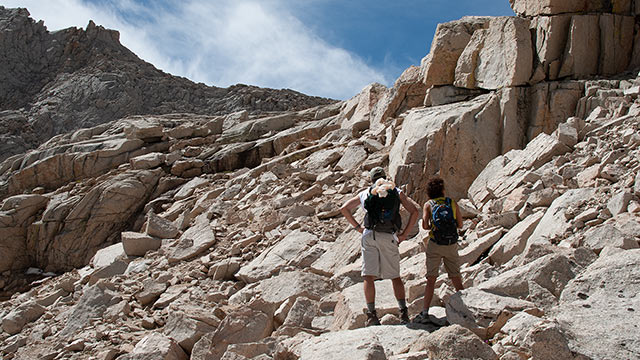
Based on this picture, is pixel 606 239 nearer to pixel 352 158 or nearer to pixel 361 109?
pixel 352 158

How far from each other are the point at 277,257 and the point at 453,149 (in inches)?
210

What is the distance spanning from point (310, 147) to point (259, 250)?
9017 millimetres

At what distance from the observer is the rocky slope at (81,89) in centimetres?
4650

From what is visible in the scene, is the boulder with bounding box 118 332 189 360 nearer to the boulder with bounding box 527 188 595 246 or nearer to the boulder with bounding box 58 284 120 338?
the boulder with bounding box 58 284 120 338

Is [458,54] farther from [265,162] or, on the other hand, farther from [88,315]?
[88,315]

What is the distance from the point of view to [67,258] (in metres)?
19.0

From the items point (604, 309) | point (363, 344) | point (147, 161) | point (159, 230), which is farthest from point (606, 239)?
point (147, 161)

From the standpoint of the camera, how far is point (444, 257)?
5637mm

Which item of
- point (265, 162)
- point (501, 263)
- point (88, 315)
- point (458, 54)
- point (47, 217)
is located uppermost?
point (458, 54)

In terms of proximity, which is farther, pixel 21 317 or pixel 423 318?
pixel 21 317

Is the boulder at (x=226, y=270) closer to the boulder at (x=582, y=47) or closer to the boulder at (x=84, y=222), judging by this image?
the boulder at (x=582, y=47)

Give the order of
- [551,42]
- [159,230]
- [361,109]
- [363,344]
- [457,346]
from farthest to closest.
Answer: [361,109] → [159,230] → [551,42] → [363,344] → [457,346]

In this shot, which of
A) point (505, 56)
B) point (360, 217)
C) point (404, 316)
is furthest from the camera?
point (505, 56)

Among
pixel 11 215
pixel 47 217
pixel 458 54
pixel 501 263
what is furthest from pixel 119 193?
pixel 501 263
